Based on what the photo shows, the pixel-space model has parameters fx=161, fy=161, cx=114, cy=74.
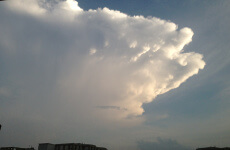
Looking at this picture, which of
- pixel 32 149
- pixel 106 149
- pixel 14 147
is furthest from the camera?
pixel 106 149

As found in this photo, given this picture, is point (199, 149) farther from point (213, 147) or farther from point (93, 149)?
point (93, 149)

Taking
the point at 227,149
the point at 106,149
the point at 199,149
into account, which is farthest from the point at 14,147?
the point at 227,149

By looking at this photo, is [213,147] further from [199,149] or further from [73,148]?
[73,148]

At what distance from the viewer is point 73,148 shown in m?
39.4

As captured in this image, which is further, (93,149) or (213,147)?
(93,149)

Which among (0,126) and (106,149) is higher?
(0,126)

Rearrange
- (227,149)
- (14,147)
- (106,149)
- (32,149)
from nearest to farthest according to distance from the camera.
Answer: (227,149)
(14,147)
(32,149)
(106,149)

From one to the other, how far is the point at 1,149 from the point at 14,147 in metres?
4.07

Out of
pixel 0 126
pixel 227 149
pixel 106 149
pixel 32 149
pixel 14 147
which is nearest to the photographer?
pixel 0 126

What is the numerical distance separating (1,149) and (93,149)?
23996 millimetres

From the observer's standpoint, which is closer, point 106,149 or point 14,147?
point 14,147

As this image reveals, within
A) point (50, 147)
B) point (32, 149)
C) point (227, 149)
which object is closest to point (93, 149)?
point (50, 147)

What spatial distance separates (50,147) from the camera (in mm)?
39375

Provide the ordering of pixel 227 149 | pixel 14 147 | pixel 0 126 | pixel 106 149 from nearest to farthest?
pixel 0 126
pixel 227 149
pixel 14 147
pixel 106 149
